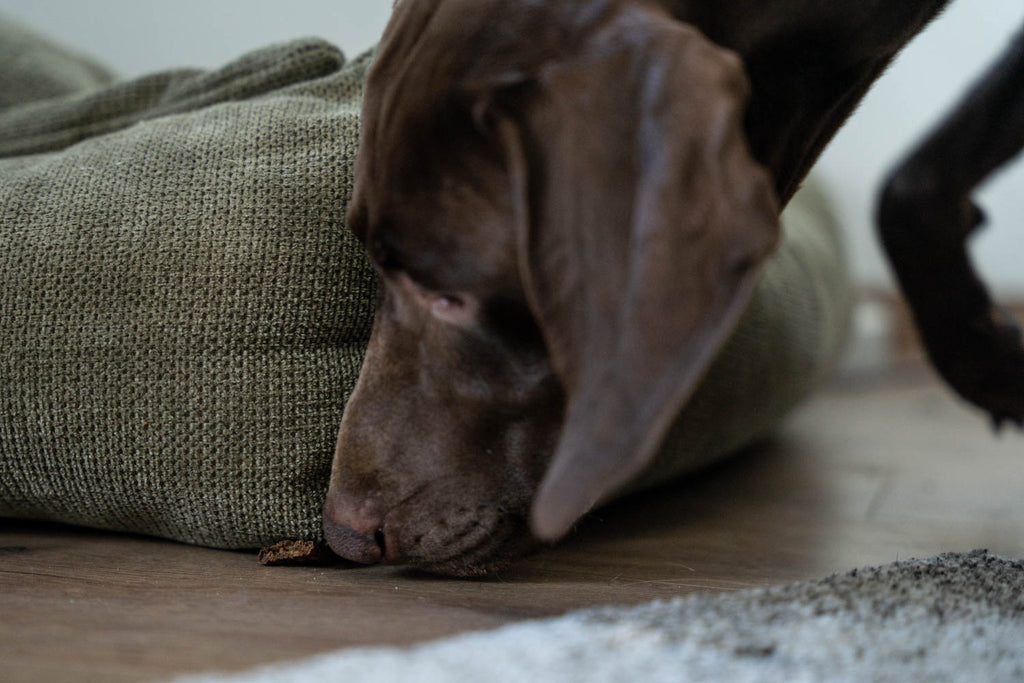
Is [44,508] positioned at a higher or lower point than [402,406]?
lower

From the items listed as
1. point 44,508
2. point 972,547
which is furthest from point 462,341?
point 972,547

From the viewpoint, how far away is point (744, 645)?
0.78 m

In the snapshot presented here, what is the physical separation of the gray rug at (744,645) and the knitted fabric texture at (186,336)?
1.30ft

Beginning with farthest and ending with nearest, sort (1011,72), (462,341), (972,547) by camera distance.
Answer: (1011,72) < (972,547) < (462,341)

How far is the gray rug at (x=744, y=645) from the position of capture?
73 centimetres

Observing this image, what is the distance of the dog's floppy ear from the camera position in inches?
31.1

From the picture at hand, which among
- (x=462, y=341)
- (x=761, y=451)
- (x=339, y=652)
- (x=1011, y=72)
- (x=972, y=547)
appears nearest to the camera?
(x=339, y=652)

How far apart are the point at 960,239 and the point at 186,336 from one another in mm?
1047

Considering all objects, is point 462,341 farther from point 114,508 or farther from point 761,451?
point 761,451

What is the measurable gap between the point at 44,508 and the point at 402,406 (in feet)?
1.57

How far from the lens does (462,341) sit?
3.32 feet

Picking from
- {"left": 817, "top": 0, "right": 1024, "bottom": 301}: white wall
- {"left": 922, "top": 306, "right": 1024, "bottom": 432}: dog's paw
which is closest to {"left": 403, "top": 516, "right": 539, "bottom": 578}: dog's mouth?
{"left": 922, "top": 306, "right": 1024, "bottom": 432}: dog's paw

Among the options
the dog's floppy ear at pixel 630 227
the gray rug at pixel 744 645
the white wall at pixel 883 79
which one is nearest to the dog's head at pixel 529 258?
the dog's floppy ear at pixel 630 227

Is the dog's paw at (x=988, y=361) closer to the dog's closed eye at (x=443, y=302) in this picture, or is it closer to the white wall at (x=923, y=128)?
the dog's closed eye at (x=443, y=302)
